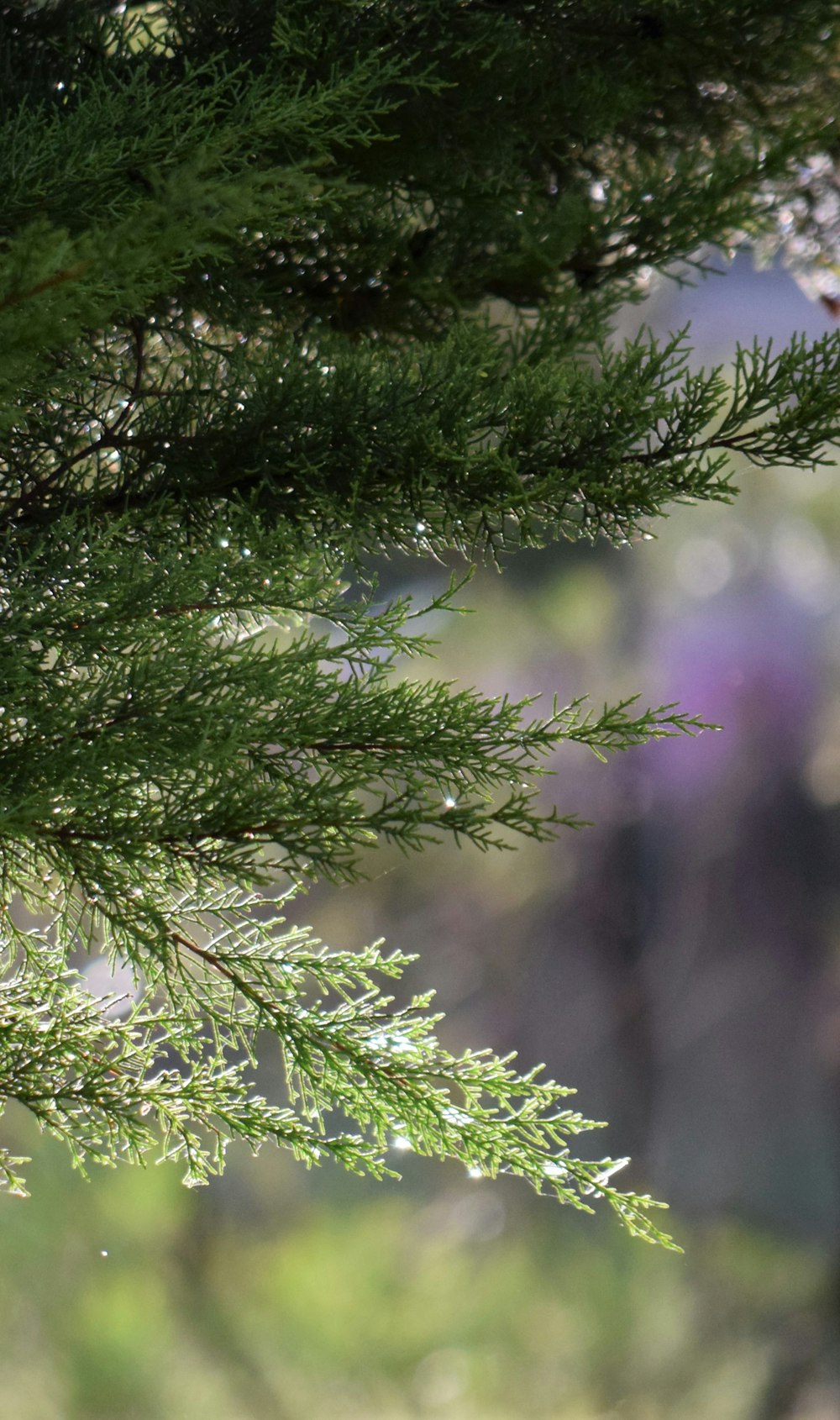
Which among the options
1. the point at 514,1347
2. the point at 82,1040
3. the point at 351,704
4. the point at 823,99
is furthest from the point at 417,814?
the point at 514,1347

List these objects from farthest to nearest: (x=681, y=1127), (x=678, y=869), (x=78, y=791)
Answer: (x=678, y=869)
(x=681, y=1127)
(x=78, y=791)

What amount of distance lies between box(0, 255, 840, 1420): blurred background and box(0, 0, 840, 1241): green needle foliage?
0.77m

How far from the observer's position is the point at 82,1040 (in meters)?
0.53

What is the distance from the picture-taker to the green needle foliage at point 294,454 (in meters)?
0.44

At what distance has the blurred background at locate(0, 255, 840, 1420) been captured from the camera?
4.67 ft

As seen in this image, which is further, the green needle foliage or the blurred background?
the blurred background

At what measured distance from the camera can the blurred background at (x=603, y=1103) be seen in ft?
4.67

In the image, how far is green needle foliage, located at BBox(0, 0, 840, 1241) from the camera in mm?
443

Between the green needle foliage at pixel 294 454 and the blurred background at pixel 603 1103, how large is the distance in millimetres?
774

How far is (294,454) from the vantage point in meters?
0.54

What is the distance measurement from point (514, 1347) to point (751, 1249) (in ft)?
1.23

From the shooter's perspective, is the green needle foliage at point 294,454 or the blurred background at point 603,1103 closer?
the green needle foliage at point 294,454

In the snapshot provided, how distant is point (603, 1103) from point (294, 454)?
1.50 meters

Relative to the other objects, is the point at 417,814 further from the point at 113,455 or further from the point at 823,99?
the point at 823,99
